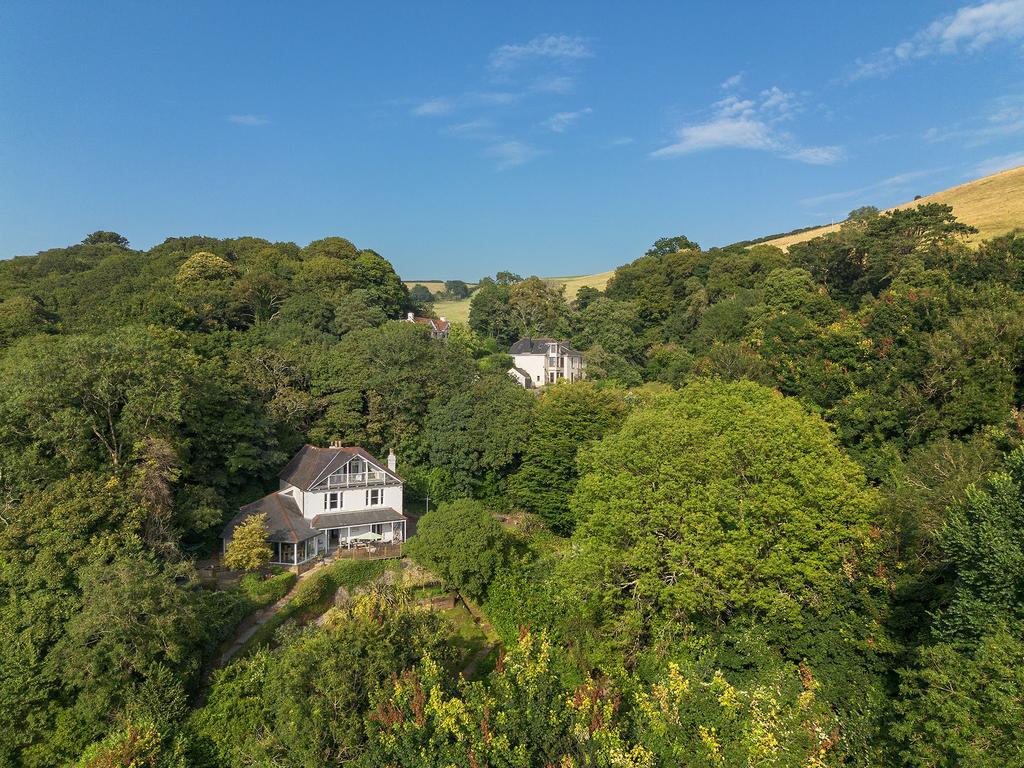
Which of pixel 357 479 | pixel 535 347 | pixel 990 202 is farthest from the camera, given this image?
pixel 990 202

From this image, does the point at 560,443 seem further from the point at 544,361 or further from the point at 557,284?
the point at 557,284

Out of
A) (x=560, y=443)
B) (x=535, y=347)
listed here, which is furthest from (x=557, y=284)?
(x=560, y=443)

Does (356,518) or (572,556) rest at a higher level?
(572,556)

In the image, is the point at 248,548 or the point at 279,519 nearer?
the point at 248,548

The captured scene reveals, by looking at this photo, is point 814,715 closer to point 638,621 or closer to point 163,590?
point 638,621

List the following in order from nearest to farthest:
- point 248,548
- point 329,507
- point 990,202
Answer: point 248,548 < point 329,507 < point 990,202

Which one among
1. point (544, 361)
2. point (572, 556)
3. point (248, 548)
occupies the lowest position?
point (248, 548)

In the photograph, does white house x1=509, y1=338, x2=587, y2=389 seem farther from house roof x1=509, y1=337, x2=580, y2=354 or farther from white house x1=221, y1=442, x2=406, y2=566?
white house x1=221, y1=442, x2=406, y2=566

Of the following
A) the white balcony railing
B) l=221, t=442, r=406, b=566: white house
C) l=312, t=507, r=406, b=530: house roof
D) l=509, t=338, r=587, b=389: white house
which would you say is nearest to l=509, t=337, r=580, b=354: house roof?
l=509, t=338, r=587, b=389: white house
